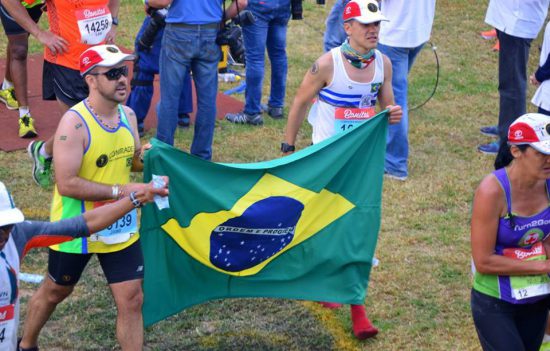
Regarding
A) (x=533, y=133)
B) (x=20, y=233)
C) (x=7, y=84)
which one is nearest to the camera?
(x=20, y=233)

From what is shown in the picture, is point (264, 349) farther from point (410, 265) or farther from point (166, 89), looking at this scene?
point (166, 89)

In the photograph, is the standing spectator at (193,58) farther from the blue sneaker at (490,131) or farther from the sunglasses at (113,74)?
the blue sneaker at (490,131)

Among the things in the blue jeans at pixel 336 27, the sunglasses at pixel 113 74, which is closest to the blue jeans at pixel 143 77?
the blue jeans at pixel 336 27

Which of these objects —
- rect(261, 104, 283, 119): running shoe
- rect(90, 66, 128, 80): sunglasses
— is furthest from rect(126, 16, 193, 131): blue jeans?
rect(90, 66, 128, 80): sunglasses

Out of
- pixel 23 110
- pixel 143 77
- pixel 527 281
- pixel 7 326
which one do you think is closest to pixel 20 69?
pixel 23 110

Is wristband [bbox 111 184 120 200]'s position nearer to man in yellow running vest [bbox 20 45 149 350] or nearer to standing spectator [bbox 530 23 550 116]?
man in yellow running vest [bbox 20 45 149 350]

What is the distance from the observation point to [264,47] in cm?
1045

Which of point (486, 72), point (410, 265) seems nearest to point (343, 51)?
point (410, 265)

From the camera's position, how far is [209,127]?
9.14m

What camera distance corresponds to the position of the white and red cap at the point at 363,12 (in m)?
6.84

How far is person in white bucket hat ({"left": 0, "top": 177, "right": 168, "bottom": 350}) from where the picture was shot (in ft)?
13.7

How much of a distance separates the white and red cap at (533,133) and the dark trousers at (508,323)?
0.88 meters

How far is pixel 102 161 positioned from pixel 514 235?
2.42 meters

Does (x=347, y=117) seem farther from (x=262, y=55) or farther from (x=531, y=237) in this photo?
(x=262, y=55)
